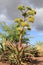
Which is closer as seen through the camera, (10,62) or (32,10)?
(32,10)

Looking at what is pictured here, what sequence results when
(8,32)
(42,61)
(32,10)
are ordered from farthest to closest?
(8,32), (42,61), (32,10)

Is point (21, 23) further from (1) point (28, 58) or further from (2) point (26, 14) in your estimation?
(1) point (28, 58)

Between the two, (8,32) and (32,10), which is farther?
(8,32)

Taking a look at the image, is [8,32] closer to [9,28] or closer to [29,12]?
[9,28]

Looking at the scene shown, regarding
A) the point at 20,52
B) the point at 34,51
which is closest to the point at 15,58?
the point at 20,52

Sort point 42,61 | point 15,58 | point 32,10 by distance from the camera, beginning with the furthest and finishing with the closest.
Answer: point 42,61
point 15,58
point 32,10

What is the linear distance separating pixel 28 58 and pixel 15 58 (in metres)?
1.93

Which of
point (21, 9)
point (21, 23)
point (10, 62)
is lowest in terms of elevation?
point (10, 62)

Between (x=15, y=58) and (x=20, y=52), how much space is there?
78 cm

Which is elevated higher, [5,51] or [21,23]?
[21,23]

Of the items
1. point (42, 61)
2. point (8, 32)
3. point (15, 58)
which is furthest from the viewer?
point (8, 32)

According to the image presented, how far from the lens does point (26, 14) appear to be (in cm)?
2266

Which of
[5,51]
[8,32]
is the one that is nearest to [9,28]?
[8,32]

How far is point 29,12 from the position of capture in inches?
Result: 869
